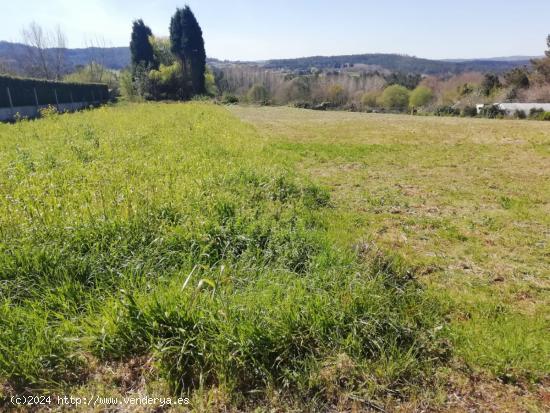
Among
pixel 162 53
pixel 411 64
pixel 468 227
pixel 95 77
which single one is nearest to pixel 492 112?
pixel 468 227

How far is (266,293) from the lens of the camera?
2.59 metres

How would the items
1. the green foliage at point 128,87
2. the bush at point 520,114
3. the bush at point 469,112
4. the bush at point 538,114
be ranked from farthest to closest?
the green foliage at point 128,87, the bush at point 469,112, the bush at point 520,114, the bush at point 538,114

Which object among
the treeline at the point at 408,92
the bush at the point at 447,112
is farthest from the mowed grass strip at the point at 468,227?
the treeline at the point at 408,92

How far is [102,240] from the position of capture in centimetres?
324

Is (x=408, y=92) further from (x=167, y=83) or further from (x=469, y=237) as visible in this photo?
(x=469, y=237)

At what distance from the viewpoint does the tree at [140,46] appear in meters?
44.0

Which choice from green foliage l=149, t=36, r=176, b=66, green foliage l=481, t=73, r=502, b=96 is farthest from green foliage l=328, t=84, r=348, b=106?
green foliage l=149, t=36, r=176, b=66

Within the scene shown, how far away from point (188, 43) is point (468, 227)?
47.2 metres

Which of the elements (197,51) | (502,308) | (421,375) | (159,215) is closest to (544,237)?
(502,308)

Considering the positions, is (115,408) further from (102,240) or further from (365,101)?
(365,101)

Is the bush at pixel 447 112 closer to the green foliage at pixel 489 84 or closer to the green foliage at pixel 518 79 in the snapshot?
the green foliage at pixel 518 79

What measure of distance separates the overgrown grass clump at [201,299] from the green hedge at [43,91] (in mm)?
21118

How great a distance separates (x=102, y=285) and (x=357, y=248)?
2.25 meters

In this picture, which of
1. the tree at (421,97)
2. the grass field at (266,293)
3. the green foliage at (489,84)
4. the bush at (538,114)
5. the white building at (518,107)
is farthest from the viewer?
the tree at (421,97)
